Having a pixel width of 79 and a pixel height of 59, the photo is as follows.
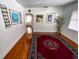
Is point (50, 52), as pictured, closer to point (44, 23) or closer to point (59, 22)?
point (59, 22)

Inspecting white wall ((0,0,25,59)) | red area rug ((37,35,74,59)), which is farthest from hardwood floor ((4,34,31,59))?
red area rug ((37,35,74,59))

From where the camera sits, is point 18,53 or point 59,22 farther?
point 59,22

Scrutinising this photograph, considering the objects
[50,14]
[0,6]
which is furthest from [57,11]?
[0,6]

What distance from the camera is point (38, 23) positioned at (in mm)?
6887

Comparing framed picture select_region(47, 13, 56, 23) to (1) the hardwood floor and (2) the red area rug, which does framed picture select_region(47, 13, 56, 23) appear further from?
(1) the hardwood floor

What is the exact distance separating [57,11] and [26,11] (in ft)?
9.42

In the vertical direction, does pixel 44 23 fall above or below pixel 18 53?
above

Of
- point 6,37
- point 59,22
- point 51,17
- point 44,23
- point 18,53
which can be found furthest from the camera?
point 44,23

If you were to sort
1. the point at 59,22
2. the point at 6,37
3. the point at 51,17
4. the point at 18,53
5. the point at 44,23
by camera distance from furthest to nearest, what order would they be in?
the point at 44,23 < the point at 51,17 < the point at 59,22 < the point at 18,53 < the point at 6,37

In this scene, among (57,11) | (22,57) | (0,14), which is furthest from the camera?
(57,11)

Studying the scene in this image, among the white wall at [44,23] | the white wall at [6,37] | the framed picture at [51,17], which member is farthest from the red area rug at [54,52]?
the framed picture at [51,17]

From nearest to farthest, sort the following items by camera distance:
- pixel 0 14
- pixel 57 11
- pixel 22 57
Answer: pixel 0 14, pixel 22 57, pixel 57 11

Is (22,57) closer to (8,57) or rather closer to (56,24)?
(8,57)

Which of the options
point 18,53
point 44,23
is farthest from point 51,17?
point 18,53
